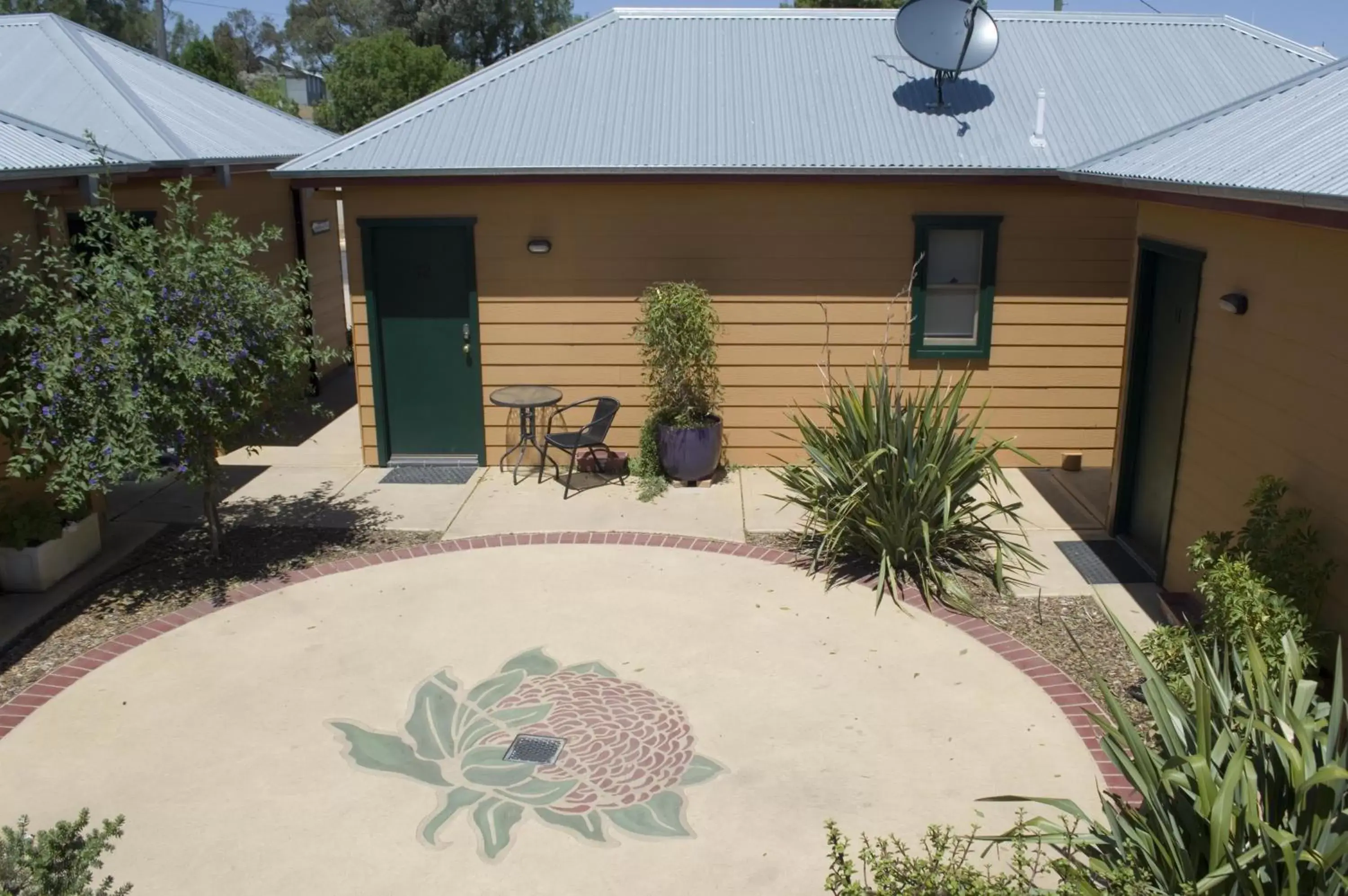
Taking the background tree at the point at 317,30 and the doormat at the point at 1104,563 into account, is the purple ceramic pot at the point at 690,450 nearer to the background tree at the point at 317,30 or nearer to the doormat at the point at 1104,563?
the doormat at the point at 1104,563

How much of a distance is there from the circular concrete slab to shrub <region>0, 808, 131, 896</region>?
1323 mm

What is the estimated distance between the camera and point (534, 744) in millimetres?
Answer: 5785

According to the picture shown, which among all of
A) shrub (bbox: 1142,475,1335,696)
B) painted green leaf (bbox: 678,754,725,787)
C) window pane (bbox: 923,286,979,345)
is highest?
window pane (bbox: 923,286,979,345)

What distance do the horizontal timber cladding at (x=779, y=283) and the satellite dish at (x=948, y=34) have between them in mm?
1453

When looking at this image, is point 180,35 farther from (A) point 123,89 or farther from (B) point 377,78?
(A) point 123,89

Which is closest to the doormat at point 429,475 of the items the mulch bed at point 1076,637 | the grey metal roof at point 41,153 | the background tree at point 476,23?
the grey metal roof at point 41,153

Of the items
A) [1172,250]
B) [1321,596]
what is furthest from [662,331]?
[1321,596]

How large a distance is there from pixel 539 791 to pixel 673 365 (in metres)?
4.82

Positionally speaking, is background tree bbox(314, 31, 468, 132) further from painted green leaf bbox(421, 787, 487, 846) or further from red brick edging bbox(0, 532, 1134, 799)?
painted green leaf bbox(421, 787, 487, 846)

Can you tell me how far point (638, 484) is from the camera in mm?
9945

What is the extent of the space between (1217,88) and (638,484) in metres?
6.64

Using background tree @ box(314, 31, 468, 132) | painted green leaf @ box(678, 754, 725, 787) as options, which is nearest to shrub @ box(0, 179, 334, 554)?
painted green leaf @ box(678, 754, 725, 787)

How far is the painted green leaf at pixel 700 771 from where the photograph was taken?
5453 millimetres

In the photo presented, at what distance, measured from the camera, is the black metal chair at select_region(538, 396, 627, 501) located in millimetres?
9430
